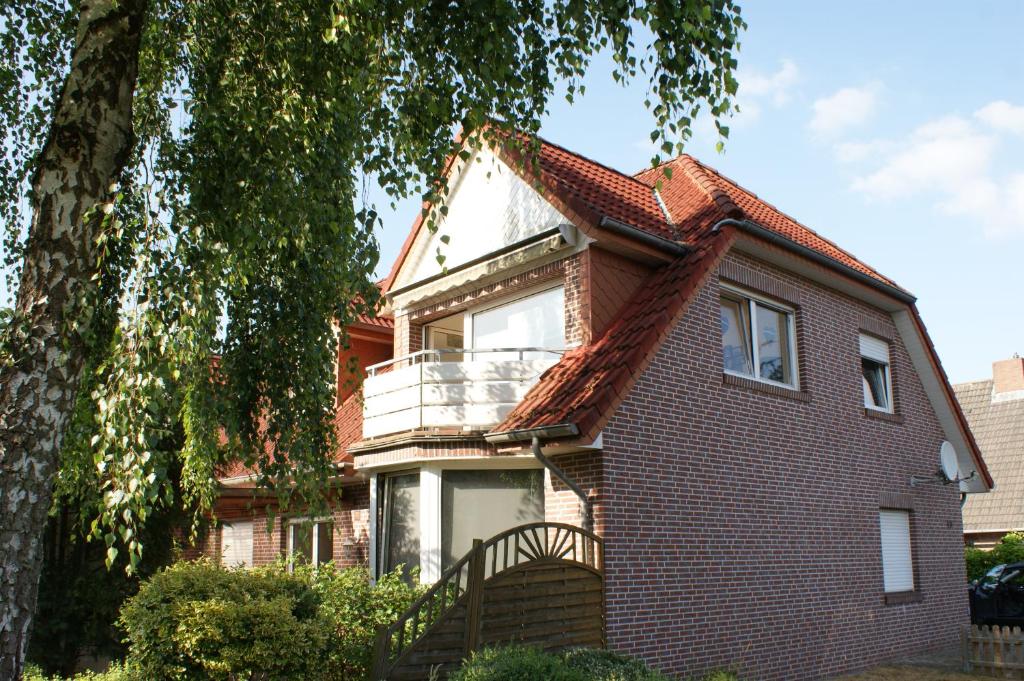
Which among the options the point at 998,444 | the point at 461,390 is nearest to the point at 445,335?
the point at 461,390

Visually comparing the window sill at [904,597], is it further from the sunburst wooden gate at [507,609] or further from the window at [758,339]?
the sunburst wooden gate at [507,609]

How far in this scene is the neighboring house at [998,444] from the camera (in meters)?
24.7

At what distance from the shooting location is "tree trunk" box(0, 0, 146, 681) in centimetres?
534

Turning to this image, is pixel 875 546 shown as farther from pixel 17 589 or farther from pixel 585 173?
pixel 17 589

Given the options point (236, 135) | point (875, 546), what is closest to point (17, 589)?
point (236, 135)

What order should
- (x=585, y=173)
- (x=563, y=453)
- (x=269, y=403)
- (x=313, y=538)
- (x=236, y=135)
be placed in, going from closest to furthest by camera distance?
(x=236, y=135) → (x=269, y=403) → (x=563, y=453) → (x=585, y=173) → (x=313, y=538)

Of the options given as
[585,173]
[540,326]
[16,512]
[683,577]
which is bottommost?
[683,577]

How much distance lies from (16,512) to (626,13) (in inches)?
224

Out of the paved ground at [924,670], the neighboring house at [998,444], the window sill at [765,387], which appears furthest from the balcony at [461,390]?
the neighboring house at [998,444]

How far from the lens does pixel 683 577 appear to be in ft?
35.6

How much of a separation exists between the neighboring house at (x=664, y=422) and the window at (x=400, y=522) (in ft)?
0.12

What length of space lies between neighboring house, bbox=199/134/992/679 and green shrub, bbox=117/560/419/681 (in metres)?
1.20

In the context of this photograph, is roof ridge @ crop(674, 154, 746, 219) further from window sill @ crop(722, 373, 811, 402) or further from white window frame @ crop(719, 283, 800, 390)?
window sill @ crop(722, 373, 811, 402)

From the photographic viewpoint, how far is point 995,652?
13.2m
